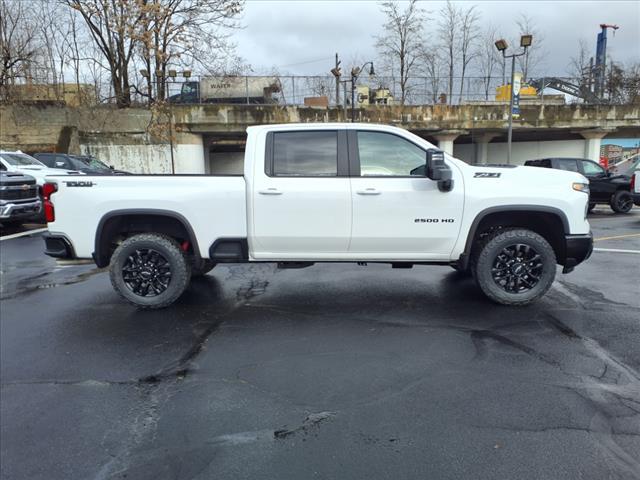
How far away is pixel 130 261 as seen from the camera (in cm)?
536

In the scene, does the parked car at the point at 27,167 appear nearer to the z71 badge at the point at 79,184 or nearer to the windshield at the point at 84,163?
the windshield at the point at 84,163

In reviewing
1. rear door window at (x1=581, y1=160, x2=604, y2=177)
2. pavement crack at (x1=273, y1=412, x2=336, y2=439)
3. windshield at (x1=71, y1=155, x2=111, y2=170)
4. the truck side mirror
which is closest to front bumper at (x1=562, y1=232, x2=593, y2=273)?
the truck side mirror

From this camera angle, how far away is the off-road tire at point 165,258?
5.27m

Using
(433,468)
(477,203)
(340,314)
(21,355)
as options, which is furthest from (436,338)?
(21,355)

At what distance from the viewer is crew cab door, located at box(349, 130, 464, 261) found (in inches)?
199

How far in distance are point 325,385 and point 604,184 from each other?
1446cm

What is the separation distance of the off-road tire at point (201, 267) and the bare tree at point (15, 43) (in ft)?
79.5

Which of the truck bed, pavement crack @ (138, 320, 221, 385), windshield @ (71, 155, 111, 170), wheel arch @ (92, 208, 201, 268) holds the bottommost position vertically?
pavement crack @ (138, 320, 221, 385)

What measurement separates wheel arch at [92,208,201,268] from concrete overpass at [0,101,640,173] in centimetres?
1692

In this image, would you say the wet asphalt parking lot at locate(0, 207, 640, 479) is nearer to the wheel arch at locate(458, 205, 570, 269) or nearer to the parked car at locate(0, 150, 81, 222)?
the wheel arch at locate(458, 205, 570, 269)

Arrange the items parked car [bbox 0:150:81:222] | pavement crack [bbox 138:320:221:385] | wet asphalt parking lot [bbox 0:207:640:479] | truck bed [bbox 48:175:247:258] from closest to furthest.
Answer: wet asphalt parking lot [bbox 0:207:640:479] → pavement crack [bbox 138:320:221:385] → truck bed [bbox 48:175:247:258] → parked car [bbox 0:150:81:222]

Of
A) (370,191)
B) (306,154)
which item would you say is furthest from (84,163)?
(370,191)

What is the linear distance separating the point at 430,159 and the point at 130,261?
3.47 m

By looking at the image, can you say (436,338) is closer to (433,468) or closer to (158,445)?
(433,468)
